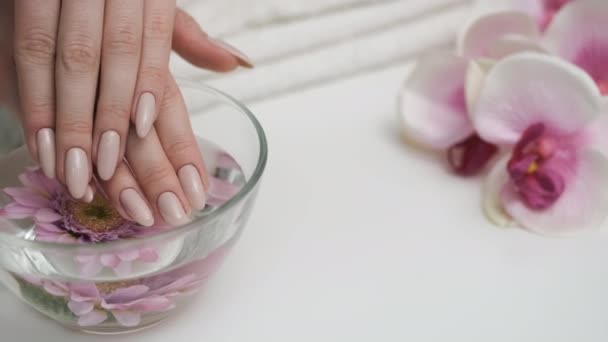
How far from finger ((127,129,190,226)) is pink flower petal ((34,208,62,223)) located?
7 cm

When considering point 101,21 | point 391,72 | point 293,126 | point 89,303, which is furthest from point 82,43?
point 391,72

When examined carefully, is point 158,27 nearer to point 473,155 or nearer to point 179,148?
point 179,148

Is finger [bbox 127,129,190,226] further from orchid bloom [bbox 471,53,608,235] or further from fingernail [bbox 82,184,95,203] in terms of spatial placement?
orchid bloom [bbox 471,53,608,235]

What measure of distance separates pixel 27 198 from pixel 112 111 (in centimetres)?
10

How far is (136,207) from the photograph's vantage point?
360mm

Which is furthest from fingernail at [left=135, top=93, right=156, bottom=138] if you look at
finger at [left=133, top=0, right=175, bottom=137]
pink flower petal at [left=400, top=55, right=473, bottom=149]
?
pink flower petal at [left=400, top=55, right=473, bottom=149]

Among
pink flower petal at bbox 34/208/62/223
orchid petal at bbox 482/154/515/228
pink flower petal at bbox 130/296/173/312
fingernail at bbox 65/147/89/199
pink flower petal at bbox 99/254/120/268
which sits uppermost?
fingernail at bbox 65/147/89/199

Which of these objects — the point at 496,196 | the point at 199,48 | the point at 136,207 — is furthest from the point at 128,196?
the point at 496,196

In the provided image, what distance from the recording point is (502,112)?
49 cm

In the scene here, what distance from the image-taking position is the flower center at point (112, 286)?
37 centimetres

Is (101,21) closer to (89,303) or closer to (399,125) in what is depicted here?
(89,303)

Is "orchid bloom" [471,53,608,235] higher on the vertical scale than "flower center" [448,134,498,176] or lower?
higher

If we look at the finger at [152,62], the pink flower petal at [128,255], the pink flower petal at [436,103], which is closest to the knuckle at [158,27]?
the finger at [152,62]

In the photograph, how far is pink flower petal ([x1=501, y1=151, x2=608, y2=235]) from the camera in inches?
18.3
